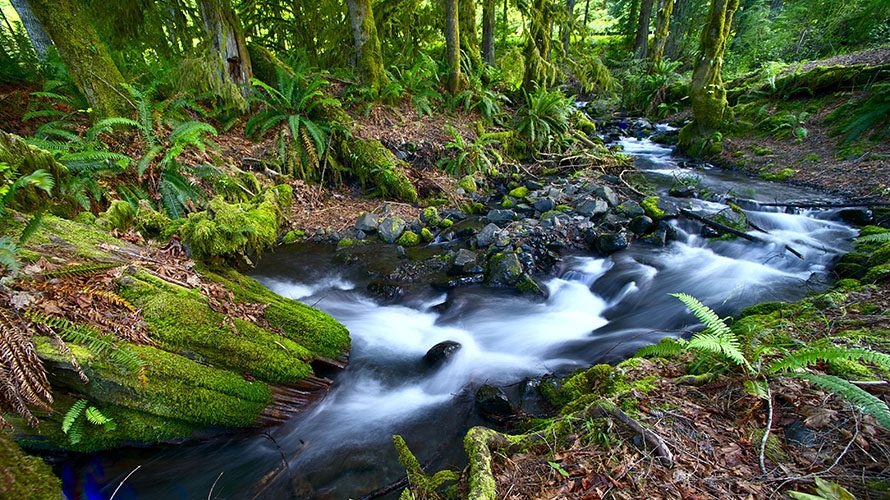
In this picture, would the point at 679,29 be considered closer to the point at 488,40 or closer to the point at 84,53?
the point at 488,40

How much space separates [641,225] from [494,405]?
16.1 ft

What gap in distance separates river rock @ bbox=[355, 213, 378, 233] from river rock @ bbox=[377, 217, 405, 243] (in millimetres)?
131

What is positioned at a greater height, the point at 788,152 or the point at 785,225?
the point at 788,152

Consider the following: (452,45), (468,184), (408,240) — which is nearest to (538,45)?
(452,45)

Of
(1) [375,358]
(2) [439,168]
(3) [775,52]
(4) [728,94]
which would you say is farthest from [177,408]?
(3) [775,52]

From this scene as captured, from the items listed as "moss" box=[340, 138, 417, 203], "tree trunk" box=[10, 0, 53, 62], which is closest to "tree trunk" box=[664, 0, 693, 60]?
"moss" box=[340, 138, 417, 203]

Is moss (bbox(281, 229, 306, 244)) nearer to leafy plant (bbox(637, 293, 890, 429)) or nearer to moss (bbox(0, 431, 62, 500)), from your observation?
moss (bbox(0, 431, 62, 500))

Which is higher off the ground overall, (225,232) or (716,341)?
(225,232)

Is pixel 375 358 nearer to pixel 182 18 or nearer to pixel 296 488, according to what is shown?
pixel 296 488

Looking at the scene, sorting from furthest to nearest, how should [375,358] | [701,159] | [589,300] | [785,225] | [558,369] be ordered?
1. [701,159]
2. [785,225]
3. [589,300]
4. [375,358]
5. [558,369]

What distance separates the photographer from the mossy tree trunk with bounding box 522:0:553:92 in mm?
9250

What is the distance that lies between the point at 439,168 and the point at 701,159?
24.7 feet

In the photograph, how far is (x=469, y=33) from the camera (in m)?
10.6

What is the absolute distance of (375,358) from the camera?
4379 millimetres
